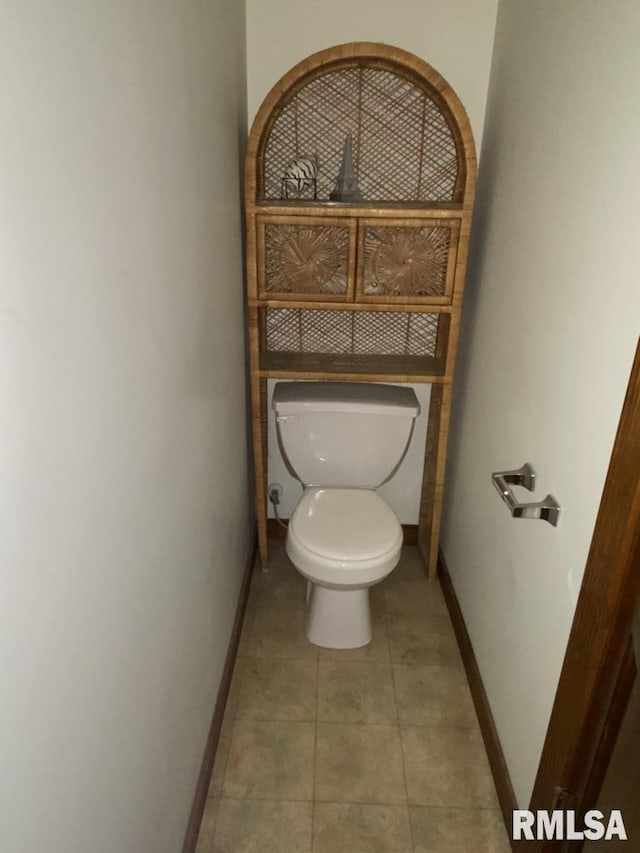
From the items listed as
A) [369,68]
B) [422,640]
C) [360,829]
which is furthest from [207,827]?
[369,68]

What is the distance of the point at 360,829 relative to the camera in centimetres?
152

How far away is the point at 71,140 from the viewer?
0.72m

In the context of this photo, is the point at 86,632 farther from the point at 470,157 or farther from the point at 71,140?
the point at 470,157

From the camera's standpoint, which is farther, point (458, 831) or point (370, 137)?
point (370, 137)

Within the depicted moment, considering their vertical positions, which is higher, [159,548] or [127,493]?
[127,493]

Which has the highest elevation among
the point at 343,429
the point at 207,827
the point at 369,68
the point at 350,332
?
the point at 369,68

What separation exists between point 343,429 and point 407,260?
60cm

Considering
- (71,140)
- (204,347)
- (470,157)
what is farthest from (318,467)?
(71,140)

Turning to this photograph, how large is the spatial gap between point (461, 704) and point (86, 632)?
4.57 feet

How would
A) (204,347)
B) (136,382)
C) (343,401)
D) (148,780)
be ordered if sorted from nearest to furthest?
(136,382)
(148,780)
(204,347)
(343,401)

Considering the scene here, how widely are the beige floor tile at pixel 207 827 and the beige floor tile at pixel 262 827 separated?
10 mm

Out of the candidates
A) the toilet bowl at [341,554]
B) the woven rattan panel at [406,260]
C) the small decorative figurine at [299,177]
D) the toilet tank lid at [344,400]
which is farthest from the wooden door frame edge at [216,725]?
the small decorative figurine at [299,177]

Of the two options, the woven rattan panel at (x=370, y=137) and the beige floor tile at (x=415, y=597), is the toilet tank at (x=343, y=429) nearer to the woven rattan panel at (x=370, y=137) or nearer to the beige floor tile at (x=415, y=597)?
the beige floor tile at (x=415, y=597)

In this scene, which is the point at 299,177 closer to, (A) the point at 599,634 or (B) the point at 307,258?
(B) the point at 307,258
